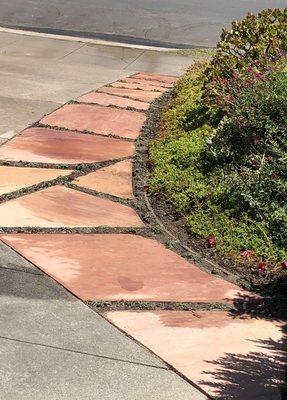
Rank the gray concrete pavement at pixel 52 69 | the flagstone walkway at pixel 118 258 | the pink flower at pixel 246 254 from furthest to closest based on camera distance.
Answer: the gray concrete pavement at pixel 52 69, the pink flower at pixel 246 254, the flagstone walkway at pixel 118 258

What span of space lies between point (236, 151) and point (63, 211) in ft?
5.62

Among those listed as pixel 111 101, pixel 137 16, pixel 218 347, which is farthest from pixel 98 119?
pixel 137 16

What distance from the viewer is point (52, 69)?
1129 cm

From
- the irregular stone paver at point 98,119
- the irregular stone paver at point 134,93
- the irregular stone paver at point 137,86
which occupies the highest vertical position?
the irregular stone paver at point 137,86

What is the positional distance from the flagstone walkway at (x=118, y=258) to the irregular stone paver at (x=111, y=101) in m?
1.03

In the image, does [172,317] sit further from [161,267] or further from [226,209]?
[226,209]

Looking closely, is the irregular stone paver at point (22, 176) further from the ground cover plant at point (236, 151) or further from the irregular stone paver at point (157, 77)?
the irregular stone paver at point (157, 77)

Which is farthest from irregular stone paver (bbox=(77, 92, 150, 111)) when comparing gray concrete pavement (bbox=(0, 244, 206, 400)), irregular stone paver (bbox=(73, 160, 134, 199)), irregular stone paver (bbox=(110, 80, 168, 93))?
gray concrete pavement (bbox=(0, 244, 206, 400))

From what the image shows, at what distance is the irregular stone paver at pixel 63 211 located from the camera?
5.82m

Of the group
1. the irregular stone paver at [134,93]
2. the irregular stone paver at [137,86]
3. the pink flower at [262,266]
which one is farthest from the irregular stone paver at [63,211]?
the irregular stone paver at [137,86]

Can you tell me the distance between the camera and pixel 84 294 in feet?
15.7

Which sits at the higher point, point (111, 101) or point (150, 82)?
point (150, 82)

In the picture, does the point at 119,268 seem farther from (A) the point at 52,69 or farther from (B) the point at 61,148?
(A) the point at 52,69

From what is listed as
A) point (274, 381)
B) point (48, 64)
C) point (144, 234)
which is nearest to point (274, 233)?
point (144, 234)
